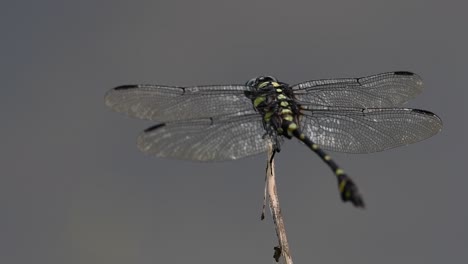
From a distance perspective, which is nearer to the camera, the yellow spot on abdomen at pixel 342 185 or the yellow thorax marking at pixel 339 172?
the yellow spot on abdomen at pixel 342 185

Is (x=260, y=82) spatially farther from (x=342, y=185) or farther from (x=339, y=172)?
(x=342, y=185)

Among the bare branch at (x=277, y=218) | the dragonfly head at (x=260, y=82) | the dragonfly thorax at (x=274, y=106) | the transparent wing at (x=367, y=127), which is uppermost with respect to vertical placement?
the dragonfly head at (x=260, y=82)

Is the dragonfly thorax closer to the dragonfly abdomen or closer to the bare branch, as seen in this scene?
the dragonfly abdomen

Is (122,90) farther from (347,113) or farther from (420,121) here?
(420,121)

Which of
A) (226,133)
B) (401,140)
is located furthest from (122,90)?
(401,140)

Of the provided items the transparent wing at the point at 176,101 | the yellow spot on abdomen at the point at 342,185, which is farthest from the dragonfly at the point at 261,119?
the yellow spot on abdomen at the point at 342,185

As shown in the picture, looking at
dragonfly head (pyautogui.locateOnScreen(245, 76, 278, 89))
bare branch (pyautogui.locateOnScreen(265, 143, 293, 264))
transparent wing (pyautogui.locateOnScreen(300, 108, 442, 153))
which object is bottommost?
bare branch (pyautogui.locateOnScreen(265, 143, 293, 264))

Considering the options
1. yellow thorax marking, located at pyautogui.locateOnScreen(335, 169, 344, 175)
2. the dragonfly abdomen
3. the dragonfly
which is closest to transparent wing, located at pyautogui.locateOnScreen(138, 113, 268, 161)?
the dragonfly

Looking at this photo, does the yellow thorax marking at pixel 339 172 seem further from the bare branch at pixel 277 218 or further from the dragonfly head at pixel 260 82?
the dragonfly head at pixel 260 82
